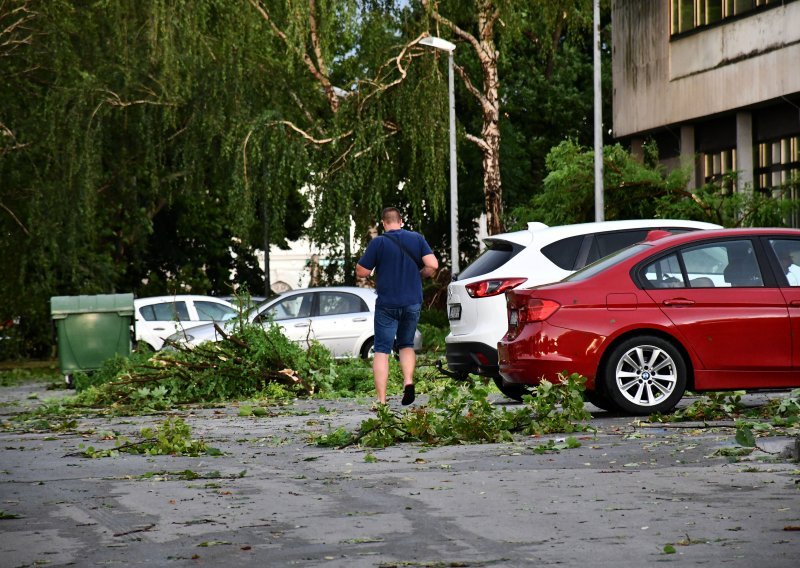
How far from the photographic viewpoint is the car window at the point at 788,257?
561 inches

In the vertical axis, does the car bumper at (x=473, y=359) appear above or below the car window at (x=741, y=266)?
below

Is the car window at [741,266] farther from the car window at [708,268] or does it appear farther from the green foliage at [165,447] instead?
the green foliage at [165,447]

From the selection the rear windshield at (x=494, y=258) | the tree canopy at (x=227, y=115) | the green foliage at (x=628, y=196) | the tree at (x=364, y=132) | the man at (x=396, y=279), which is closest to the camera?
the man at (x=396, y=279)

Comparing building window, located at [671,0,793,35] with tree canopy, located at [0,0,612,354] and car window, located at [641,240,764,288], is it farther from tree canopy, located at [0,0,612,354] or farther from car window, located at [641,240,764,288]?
car window, located at [641,240,764,288]

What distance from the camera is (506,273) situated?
54.7 feet

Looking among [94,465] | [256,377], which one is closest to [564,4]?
[256,377]

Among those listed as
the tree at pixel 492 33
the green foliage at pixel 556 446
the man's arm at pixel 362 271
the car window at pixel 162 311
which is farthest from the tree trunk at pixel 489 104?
the green foliage at pixel 556 446

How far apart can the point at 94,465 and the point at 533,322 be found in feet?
13.7

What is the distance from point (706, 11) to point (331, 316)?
13.1 metres

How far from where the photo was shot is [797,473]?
976cm

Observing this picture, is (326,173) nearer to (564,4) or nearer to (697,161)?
(564,4)

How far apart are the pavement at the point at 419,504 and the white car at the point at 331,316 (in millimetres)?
14267

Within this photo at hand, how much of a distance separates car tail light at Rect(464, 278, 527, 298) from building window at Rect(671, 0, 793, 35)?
60.2 ft

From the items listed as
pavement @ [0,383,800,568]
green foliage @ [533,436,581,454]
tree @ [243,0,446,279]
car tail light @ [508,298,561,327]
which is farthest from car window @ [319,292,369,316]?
green foliage @ [533,436,581,454]
